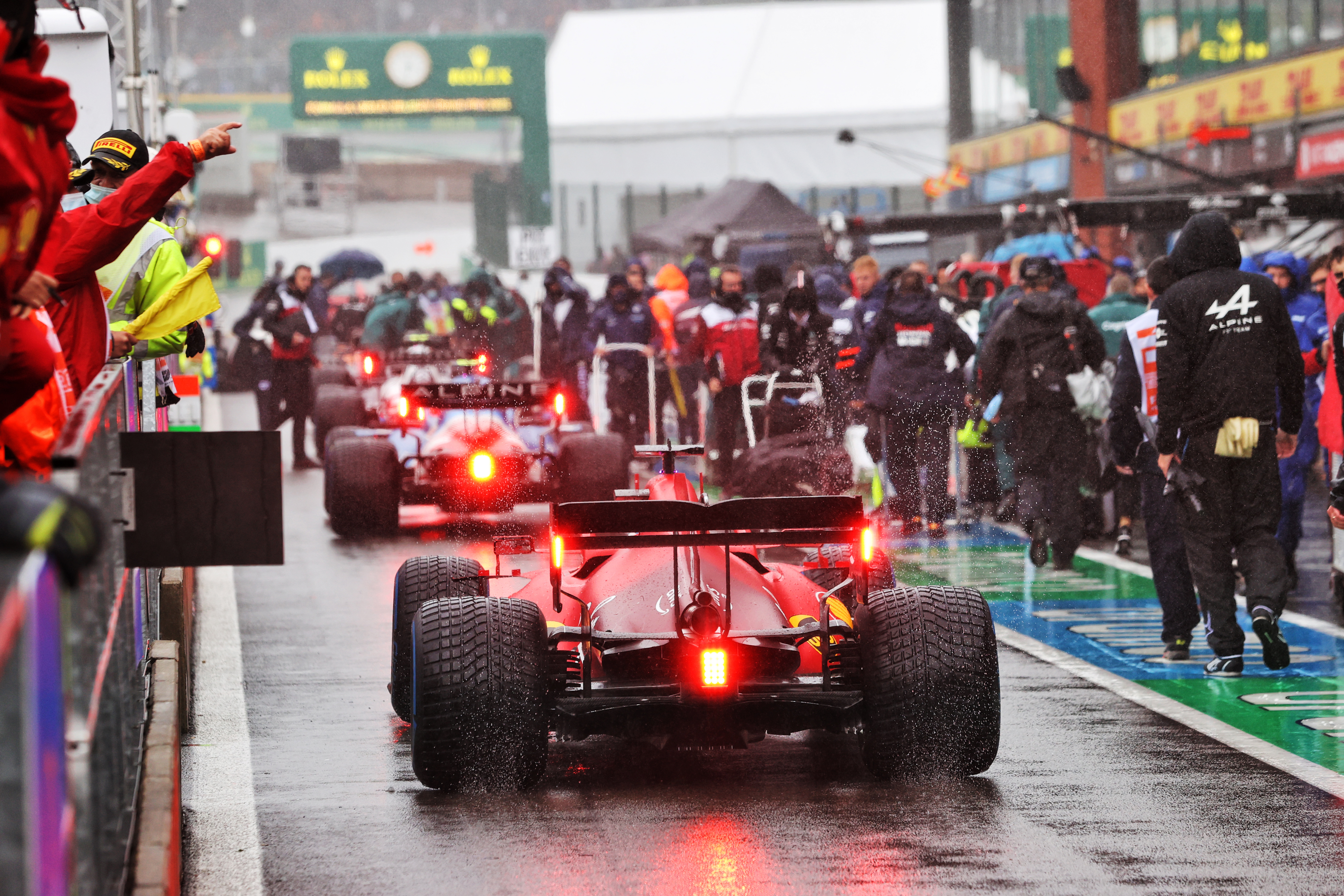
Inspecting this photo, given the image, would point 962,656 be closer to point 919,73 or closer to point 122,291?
point 122,291

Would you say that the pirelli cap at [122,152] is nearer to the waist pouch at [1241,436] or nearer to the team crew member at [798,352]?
the waist pouch at [1241,436]

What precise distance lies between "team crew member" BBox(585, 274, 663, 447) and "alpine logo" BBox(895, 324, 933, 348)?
556cm

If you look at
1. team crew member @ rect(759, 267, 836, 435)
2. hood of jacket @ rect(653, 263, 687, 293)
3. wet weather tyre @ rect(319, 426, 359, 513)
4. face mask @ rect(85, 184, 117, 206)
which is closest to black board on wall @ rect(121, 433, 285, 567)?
face mask @ rect(85, 184, 117, 206)

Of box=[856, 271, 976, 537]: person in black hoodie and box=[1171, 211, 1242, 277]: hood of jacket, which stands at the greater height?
box=[1171, 211, 1242, 277]: hood of jacket

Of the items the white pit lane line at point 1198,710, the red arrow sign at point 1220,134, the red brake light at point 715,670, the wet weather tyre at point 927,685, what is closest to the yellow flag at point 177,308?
the red brake light at point 715,670

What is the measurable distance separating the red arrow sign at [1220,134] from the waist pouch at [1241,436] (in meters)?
20.0

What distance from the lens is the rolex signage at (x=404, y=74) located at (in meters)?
54.9

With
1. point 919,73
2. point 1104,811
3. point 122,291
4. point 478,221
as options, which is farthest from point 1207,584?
point 478,221

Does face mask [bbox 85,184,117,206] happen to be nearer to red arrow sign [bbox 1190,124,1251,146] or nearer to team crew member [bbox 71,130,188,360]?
team crew member [bbox 71,130,188,360]

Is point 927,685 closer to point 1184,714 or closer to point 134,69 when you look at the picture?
point 1184,714

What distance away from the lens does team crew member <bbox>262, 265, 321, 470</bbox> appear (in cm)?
2061

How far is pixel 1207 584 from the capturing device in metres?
9.02

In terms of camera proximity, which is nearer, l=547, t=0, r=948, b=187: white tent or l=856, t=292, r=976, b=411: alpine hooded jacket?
l=856, t=292, r=976, b=411: alpine hooded jacket

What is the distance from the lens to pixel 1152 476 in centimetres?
980
